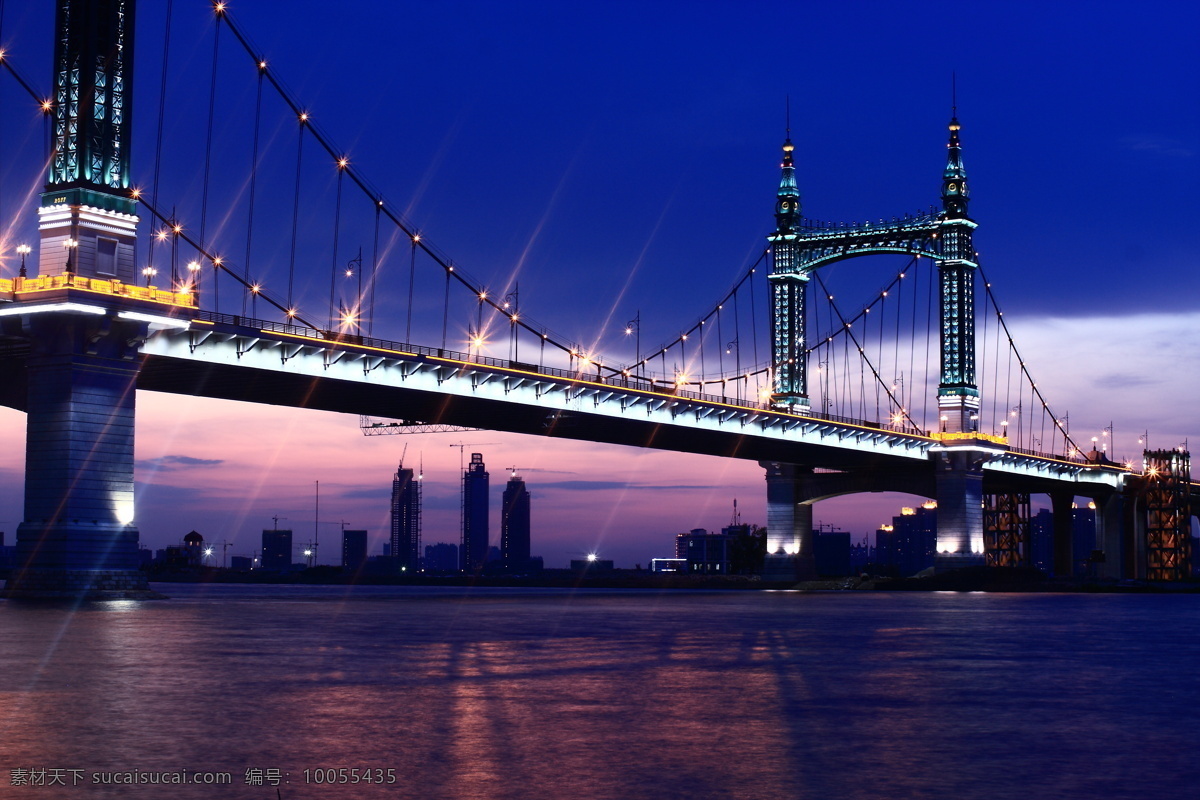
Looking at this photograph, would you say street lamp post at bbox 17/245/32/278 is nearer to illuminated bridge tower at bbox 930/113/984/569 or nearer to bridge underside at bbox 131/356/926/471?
bridge underside at bbox 131/356/926/471

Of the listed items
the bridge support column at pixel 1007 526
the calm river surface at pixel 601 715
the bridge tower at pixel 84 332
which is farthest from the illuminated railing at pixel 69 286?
the bridge support column at pixel 1007 526

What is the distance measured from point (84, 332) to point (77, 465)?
6.12 m

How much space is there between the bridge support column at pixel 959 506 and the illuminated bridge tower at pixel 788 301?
46.5 feet

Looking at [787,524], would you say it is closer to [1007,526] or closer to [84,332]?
[1007,526]

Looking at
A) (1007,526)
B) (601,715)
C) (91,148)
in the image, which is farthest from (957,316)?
(601,715)

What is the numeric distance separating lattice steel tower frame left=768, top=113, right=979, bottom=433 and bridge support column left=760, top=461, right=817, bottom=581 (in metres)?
8.05

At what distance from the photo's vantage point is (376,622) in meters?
54.3

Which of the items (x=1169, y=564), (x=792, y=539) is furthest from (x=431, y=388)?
(x=1169, y=564)

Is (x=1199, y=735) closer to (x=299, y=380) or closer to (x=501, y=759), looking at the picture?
(x=501, y=759)

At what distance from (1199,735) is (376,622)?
38.1 metres

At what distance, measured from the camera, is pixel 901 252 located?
14162cm

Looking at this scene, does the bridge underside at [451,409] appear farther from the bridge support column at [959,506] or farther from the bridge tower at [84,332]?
the bridge tower at [84,332]

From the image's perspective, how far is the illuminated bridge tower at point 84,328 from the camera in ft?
214

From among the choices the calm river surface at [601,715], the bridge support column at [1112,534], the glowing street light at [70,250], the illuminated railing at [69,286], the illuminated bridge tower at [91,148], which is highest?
the illuminated bridge tower at [91,148]
